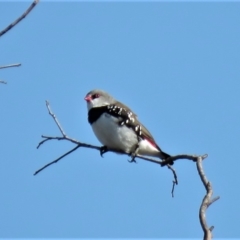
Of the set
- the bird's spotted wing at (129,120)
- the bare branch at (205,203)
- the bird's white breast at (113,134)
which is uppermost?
the bird's spotted wing at (129,120)

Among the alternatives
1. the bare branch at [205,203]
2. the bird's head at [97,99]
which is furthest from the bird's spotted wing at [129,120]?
the bare branch at [205,203]

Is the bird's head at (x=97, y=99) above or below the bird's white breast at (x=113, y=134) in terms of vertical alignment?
above

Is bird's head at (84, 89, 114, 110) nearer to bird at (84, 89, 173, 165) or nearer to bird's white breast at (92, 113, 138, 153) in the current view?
bird at (84, 89, 173, 165)

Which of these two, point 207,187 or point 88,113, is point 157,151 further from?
point 207,187

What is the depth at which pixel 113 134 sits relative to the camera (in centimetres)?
804

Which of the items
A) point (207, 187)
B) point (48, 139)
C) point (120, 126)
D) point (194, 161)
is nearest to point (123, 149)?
point (120, 126)

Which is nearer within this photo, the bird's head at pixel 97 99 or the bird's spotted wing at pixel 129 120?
the bird's spotted wing at pixel 129 120

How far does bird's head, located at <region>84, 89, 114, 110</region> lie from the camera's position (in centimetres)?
869

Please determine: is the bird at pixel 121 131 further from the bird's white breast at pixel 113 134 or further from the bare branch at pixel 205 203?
the bare branch at pixel 205 203

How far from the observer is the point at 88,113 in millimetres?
8555

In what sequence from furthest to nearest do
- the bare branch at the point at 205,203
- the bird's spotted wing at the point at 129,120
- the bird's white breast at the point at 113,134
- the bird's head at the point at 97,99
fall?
the bird's head at the point at 97,99 → the bird's spotted wing at the point at 129,120 → the bird's white breast at the point at 113,134 → the bare branch at the point at 205,203

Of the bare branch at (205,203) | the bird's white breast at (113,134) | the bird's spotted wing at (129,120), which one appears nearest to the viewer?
the bare branch at (205,203)

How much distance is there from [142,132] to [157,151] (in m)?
0.33

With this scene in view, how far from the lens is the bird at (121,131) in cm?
808
